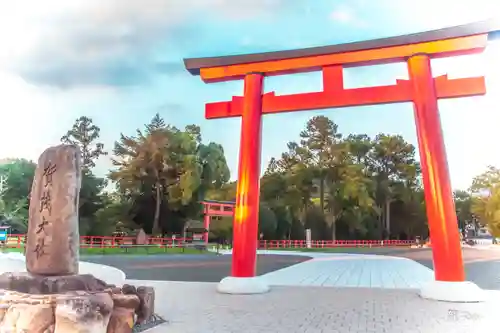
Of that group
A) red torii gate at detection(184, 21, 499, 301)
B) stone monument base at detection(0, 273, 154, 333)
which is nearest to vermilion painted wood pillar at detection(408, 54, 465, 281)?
red torii gate at detection(184, 21, 499, 301)

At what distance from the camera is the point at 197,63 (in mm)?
4184

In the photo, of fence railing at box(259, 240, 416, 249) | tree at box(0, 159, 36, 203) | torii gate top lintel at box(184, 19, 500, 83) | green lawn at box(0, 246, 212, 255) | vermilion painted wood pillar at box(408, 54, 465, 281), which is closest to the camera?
vermilion painted wood pillar at box(408, 54, 465, 281)

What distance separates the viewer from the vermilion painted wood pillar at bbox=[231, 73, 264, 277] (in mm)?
3805

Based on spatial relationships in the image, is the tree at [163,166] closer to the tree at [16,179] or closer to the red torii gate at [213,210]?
the red torii gate at [213,210]

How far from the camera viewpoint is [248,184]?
3.91m

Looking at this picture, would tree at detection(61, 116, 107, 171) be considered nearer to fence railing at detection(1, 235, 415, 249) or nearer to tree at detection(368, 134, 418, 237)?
fence railing at detection(1, 235, 415, 249)

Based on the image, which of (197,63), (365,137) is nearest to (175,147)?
(197,63)

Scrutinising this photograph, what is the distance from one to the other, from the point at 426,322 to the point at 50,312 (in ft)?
7.17

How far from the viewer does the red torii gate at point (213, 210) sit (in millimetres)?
A: 6145

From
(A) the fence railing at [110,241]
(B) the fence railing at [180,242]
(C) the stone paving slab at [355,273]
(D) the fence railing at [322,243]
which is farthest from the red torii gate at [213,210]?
(C) the stone paving slab at [355,273]

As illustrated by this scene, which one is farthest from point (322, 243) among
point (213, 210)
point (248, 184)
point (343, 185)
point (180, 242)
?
point (248, 184)

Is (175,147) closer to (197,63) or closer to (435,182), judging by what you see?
(197,63)

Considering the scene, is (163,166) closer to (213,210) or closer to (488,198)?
(213,210)

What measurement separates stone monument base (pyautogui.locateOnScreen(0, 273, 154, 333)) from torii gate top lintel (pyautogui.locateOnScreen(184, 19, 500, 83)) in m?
2.72
